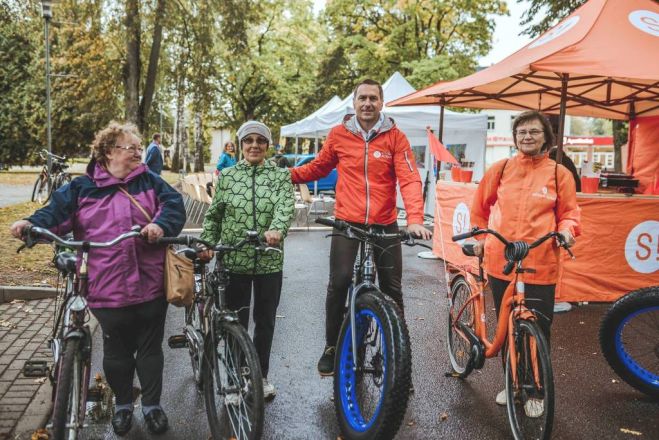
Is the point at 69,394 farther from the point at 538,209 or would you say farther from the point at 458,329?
the point at 538,209

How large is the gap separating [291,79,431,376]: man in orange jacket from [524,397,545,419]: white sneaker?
44.6 inches

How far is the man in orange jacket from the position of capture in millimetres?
3781

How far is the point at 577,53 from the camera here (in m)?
5.98

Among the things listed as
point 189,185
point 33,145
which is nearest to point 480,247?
point 189,185

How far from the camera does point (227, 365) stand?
317 centimetres

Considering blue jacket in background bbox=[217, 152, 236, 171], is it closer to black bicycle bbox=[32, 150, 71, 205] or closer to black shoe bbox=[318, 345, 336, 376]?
black bicycle bbox=[32, 150, 71, 205]

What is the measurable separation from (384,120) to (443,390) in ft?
6.54

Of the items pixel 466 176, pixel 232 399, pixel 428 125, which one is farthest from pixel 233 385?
pixel 428 125

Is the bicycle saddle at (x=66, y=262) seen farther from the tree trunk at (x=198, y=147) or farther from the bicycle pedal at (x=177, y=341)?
the tree trunk at (x=198, y=147)

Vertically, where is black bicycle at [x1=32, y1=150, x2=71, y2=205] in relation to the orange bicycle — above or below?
above

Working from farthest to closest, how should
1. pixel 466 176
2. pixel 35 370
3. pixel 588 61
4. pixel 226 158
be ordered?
1. pixel 226 158
2. pixel 466 176
3. pixel 588 61
4. pixel 35 370

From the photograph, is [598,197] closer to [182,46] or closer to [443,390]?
[443,390]

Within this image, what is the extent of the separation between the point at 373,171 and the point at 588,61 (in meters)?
3.38

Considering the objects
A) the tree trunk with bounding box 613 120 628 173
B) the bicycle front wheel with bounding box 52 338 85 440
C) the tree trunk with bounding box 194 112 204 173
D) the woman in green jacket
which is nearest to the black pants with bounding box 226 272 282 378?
the woman in green jacket
